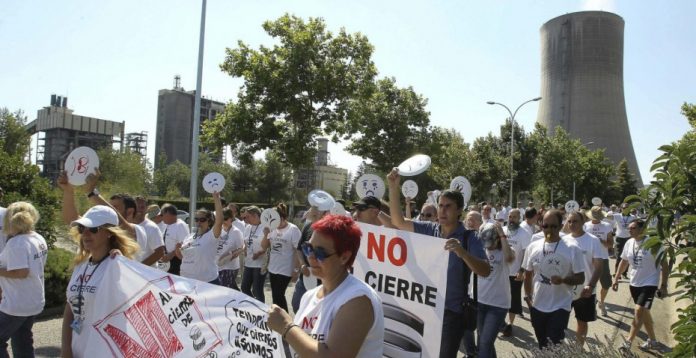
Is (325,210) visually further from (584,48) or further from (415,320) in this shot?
(584,48)

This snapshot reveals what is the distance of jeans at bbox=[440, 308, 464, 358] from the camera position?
4316 millimetres

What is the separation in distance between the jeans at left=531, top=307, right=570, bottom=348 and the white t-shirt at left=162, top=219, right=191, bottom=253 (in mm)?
4885

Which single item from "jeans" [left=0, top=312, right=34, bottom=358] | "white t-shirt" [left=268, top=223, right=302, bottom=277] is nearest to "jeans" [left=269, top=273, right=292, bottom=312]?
"white t-shirt" [left=268, top=223, right=302, bottom=277]

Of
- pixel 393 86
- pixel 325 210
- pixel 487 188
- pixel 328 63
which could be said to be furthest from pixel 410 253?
pixel 487 188

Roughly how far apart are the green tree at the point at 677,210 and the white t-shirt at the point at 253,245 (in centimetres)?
604

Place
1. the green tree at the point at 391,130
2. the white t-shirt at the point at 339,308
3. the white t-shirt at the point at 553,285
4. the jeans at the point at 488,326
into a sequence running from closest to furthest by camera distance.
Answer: the white t-shirt at the point at 339,308, the jeans at the point at 488,326, the white t-shirt at the point at 553,285, the green tree at the point at 391,130

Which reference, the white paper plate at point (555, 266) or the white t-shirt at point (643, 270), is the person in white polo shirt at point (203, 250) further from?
the white t-shirt at point (643, 270)

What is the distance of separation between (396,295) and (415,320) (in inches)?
9.7

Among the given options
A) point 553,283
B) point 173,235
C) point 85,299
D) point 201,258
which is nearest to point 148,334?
point 85,299

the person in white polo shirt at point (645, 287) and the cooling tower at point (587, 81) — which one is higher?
the cooling tower at point (587, 81)

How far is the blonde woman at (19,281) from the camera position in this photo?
4375mm

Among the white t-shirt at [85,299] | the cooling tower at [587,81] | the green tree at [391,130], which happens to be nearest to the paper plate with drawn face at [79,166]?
the white t-shirt at [85,299]

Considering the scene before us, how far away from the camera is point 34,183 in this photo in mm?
12031

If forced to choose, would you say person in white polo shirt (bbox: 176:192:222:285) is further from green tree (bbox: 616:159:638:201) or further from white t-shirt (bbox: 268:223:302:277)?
green tree (bbox: 616:159:638:201)
